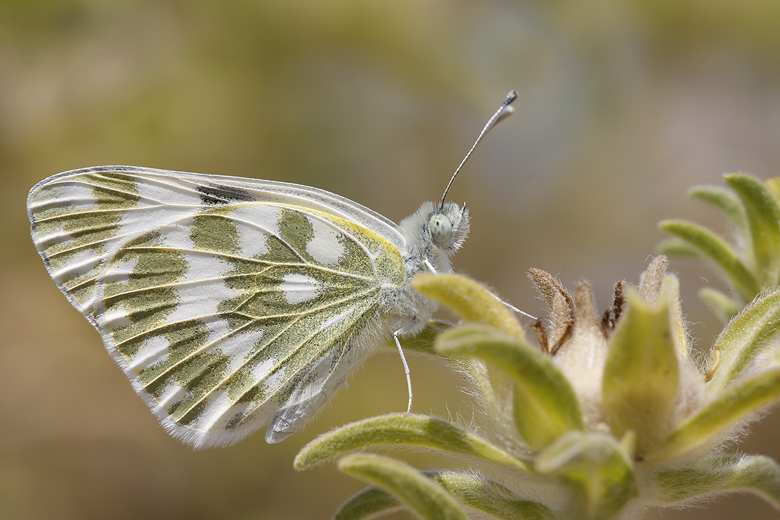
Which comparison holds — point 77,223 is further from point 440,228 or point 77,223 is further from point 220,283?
point 440,228

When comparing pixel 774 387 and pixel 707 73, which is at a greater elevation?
pixel 707 73

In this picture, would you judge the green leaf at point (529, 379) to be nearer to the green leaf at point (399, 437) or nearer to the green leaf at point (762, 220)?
the green leaf at point (399, 437)

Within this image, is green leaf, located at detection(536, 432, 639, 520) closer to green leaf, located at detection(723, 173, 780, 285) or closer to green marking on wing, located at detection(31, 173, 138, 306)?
Result: green leaf, located at detection(723, 173, 780, 285)

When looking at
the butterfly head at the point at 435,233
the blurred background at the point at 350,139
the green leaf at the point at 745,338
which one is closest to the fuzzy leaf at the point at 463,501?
the green leaf at the point at 745,338

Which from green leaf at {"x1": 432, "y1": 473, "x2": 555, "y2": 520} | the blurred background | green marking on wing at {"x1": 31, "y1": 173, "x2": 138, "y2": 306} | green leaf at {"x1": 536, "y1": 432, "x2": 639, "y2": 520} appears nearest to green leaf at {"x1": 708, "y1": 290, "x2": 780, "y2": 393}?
green leaf at {"x1": 536, "y1": 432, "x2": 639, "y2": 520}

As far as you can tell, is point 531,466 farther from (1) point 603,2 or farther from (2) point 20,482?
(1) point 603,2

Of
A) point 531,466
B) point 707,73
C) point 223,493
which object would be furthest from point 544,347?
point 707,73

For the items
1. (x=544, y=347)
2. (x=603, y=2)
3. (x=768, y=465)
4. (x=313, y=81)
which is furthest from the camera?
(x=603, y=2)
